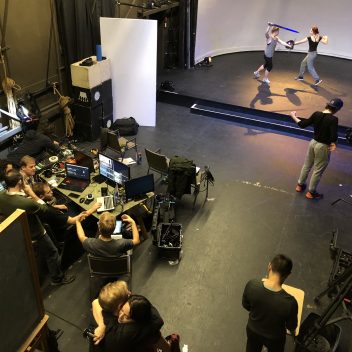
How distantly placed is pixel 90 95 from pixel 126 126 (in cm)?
104

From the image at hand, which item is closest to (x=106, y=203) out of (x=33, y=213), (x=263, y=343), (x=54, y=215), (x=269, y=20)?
(x=54, y=215)

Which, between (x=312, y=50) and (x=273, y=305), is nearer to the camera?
(x=273, y=305)

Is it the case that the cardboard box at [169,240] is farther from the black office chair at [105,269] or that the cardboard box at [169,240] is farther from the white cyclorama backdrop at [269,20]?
the white cyclorama backdrop at [269,20]

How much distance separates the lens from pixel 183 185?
5629mm

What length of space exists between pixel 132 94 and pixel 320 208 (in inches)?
176

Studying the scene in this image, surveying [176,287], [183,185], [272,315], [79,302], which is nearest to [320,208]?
[183,185]

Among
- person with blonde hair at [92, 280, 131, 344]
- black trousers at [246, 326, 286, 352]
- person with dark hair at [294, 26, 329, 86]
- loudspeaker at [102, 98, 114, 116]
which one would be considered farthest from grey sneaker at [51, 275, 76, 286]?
person with dark hair at [294, 26, 329, 86]

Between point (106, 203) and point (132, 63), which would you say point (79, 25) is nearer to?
point (132, 63)

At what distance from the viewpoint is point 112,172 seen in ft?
16.8

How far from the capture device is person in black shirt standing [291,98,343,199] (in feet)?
18.0

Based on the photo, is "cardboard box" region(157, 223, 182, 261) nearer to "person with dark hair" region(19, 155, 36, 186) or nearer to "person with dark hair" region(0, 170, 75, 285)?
"person with dark hair" region(0, 170, 75, 285)

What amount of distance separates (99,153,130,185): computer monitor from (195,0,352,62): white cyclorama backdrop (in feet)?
23.8

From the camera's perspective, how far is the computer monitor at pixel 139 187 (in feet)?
15.8

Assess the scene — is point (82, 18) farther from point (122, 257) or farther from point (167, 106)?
point (122, 257)
